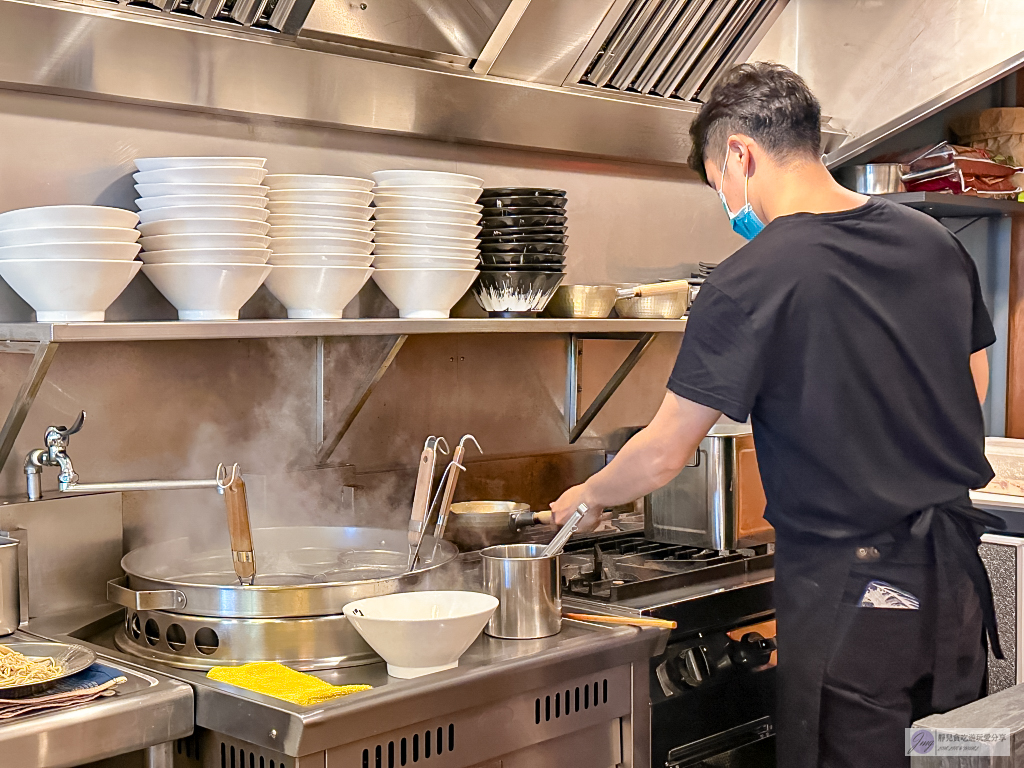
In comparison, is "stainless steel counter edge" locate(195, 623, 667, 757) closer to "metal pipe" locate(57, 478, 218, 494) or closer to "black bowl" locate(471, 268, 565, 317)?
"metal pipe" locate(57, 478, 218, 494)

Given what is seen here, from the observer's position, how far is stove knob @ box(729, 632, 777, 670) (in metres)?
2.16

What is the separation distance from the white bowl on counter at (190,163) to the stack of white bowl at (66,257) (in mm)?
149

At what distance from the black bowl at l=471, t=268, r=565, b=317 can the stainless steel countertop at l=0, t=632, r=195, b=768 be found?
1.06 meters

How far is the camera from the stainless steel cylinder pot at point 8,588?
1717 millimetres

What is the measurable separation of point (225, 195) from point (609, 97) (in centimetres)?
114

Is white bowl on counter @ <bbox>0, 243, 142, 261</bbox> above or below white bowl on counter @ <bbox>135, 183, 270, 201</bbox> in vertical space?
below

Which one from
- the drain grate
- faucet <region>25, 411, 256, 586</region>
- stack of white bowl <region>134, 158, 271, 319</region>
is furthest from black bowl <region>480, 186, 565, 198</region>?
faucet <region>25, 411, 256, 586</region>

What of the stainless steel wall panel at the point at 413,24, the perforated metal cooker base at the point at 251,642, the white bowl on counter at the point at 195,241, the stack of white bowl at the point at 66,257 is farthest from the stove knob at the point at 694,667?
the stainless steel wall panel at the point at 413,24

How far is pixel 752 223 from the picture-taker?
77.4 inches

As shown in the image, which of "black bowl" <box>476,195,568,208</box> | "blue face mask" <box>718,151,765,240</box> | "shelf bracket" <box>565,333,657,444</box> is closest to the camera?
"blue face mask" <box>718,151,765,240</box>

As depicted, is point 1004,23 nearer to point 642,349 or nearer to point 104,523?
point 642,349

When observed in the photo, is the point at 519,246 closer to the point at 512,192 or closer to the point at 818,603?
the point at 512,192

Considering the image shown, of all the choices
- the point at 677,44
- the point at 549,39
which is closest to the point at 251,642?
the point at 549,39

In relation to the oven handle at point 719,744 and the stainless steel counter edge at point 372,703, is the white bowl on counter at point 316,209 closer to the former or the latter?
the stainless steel counter edge at point 372,703
